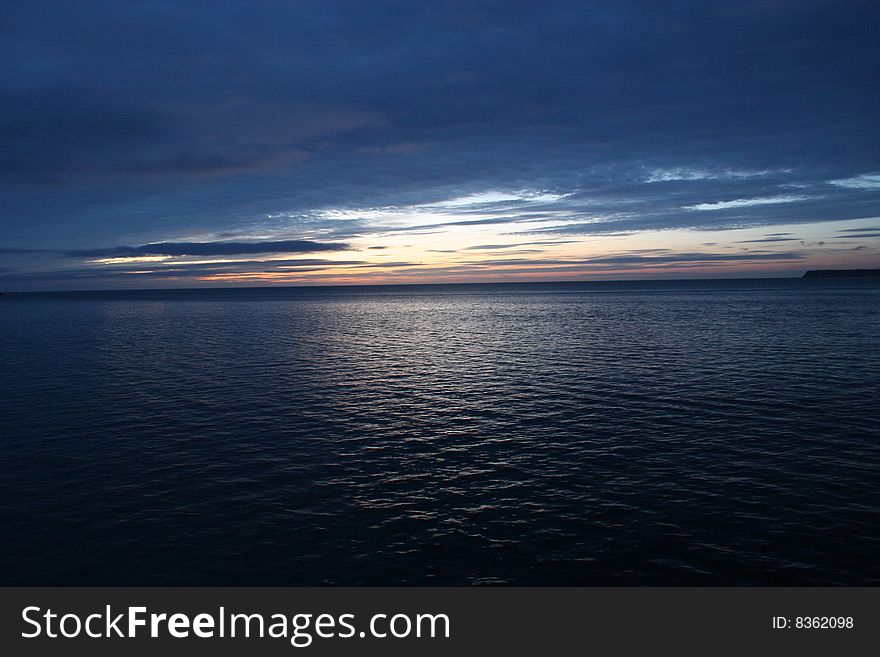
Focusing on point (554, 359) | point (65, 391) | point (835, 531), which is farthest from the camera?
→ point (554, 359)

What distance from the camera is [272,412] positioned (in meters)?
49.8

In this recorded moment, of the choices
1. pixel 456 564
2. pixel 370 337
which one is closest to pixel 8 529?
pixel 456 564

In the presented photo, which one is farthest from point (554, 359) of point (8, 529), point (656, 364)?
point (8, 529)

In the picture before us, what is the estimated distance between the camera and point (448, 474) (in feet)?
111

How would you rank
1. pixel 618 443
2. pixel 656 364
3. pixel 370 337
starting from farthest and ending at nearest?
pixel 370 337 < pixel 656 364 < pixel 618 443

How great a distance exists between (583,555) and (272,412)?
108 ft

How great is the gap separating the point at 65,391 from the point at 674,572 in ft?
199

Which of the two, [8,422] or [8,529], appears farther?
[8,422]

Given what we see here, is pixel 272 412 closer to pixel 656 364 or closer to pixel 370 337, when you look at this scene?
pixel 656 364

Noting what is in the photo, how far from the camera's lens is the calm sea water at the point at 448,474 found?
2377 centimetres

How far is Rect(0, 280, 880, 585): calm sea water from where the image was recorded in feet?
78.0
